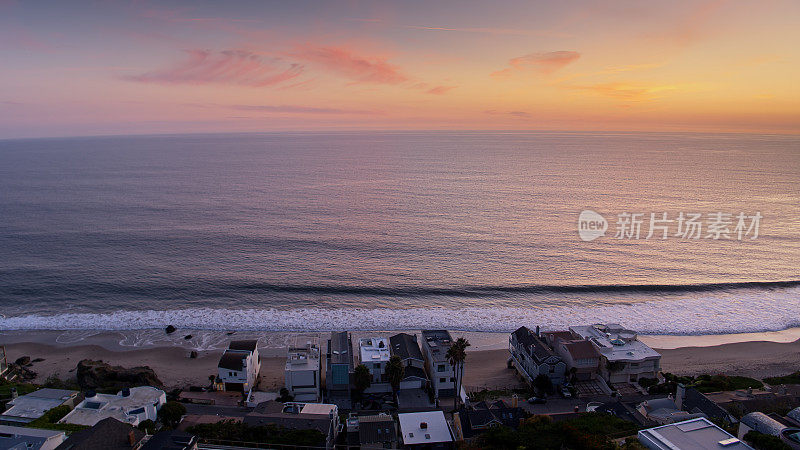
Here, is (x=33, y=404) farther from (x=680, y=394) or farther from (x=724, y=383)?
(x=724, y=383)

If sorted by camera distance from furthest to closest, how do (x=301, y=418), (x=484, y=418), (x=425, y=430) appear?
(x=484, y=418)
(x=301, y=418)
(x=425, y=430)

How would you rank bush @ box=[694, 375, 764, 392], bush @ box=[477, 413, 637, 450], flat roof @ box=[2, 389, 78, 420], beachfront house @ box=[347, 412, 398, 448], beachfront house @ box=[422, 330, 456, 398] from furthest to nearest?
beachfront house @ box=[422, 330, 456, 398], bush @ box=[694, 375, 764, 392], flat roof @ box=[2, 389, 78, 420], beachfront house @ box=[347, 412, 398, 448], bush @ box=[477, 413, 637, 450]

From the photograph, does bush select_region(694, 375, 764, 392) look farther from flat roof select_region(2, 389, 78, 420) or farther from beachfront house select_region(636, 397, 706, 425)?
flat roof select_region(2, 389, 78, 420)

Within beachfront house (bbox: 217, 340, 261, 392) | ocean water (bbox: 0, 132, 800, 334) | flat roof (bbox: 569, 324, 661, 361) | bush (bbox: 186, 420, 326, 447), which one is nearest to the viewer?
bush (bbox: 186, 420, 326, 447)

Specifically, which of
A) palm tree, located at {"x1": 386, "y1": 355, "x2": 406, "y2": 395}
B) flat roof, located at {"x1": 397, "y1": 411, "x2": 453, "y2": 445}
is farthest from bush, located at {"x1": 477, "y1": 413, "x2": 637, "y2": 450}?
palm tree, located at {"x1": 386, "y1": 355, "x2": 406, "y2": 395}

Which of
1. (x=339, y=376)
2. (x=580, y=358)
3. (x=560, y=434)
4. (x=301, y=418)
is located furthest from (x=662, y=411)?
(x=301, y=418)

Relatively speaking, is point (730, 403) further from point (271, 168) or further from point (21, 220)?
point (271, 168)
